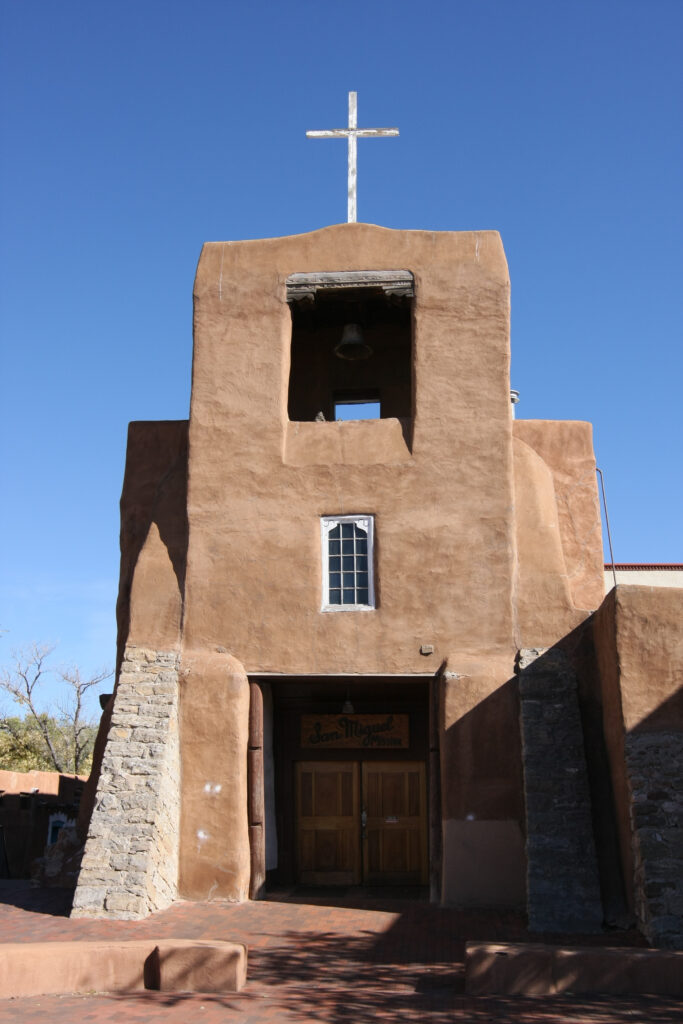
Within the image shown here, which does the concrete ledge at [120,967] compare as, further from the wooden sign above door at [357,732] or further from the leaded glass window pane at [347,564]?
the wooden sign above door at [357,732]

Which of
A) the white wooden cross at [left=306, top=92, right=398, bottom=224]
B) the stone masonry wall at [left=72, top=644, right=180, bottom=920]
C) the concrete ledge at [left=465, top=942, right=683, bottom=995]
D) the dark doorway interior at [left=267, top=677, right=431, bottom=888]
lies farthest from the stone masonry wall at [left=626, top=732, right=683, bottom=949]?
the white wooden cross at [left=306, top=92, right=398, bottom=224]

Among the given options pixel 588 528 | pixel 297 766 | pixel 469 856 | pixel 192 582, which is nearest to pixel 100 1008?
pixel 469 856

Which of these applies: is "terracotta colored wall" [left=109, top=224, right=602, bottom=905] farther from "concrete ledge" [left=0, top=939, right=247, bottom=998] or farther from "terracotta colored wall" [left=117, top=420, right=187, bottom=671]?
"concrete ledge" [left=0, top=939, right=247, bottom=998]

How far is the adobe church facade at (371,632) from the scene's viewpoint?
12609 millimetres

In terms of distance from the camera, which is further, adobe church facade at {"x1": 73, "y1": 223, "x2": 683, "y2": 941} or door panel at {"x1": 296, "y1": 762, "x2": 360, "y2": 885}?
door panel at {"x1": 296, "y1": 762, "x2": 360, "y2": 885}

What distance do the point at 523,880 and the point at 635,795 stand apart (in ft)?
8.25

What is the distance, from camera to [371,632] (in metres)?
14.4

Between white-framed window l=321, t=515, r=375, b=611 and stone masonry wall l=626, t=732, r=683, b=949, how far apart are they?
4.45 m

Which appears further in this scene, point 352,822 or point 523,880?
point 352,822

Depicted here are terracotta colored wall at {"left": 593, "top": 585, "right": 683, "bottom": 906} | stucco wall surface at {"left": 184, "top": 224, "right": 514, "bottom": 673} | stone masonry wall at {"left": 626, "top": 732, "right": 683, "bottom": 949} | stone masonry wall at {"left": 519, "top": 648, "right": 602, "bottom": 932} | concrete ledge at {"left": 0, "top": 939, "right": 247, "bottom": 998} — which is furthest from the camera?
stucco wall surface at {"left": 184, "top": 224, "right": 514, "bottom": 673}

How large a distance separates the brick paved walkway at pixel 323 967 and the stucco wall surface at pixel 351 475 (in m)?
3.29

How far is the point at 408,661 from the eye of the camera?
46.8 feet

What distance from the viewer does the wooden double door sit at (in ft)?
53.7

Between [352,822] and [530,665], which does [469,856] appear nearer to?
[530,665]
